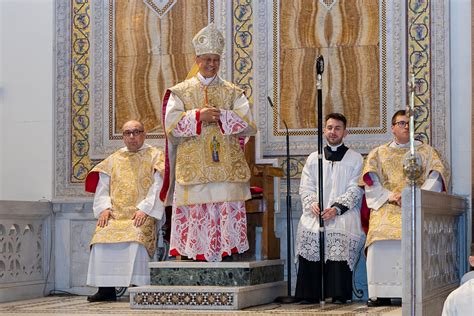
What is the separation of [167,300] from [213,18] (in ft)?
10.8

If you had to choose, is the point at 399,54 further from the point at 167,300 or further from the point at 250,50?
the point at 167,300

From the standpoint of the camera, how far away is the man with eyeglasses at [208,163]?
30.1ft

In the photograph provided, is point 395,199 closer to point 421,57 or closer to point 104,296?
point 421,57

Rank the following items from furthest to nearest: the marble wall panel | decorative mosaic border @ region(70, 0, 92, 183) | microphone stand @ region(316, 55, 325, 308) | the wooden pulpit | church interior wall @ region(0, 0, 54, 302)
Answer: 1. church interior wall @ region(0, 0, 54, 302)
2. decorative mosaic border @ region(70, 0, 92, 183)
3. the marble wall panel
4. the wooden pulpit
5. microphone stand @ region(316, 55, 325, 308)

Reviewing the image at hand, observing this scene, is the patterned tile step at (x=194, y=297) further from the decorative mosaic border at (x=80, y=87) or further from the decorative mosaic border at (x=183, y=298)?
the decorative mosaic border at (x=80, y=87)

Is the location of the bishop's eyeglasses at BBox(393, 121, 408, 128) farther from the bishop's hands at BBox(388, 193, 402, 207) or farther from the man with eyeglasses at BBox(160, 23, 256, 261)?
the man with eyeglasses at BBox(160, 23, 256, 261)

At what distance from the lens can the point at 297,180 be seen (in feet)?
34.2

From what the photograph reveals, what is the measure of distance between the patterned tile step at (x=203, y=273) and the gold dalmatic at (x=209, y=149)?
718 millimetres

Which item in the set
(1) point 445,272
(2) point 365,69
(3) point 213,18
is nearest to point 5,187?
(3) point 213,18

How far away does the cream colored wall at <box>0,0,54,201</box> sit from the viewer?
11.3 m

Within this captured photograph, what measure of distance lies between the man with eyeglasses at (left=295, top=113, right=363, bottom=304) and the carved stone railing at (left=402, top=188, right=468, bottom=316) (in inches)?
35.3

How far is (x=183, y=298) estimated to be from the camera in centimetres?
886

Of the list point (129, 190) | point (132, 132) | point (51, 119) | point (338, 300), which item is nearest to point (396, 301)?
point (338, 300)

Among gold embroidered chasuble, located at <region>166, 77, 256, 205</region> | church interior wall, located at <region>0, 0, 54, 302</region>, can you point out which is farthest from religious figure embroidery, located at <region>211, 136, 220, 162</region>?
church interior wall, located at <region>0, 0, 54, 302</region>
